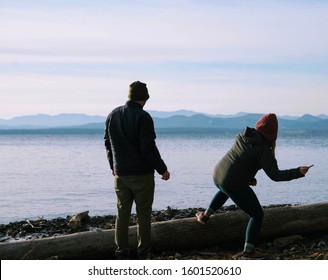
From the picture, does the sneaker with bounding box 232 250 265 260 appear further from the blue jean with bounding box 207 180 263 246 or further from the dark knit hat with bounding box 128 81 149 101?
the dark knit hat with bounding box 128 81 149 101

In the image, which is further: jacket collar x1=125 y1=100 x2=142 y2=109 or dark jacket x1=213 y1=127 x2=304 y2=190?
jacket collar x1=125 y1=100 x2=142 y2=109

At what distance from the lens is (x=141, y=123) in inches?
344

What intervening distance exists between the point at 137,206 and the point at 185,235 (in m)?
1.38

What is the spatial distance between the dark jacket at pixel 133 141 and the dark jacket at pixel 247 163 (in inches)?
36.8

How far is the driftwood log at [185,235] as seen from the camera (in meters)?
9.46

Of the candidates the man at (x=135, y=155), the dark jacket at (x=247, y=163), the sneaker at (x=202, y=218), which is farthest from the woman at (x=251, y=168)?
the man at (x=135, y=155)

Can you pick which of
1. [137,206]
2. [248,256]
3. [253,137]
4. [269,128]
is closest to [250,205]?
[248,256]

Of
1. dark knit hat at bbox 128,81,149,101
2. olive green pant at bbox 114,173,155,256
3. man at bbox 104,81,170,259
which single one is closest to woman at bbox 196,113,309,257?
man at bbox 104,81,170,259

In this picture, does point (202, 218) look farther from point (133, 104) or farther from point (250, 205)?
point (133, 104)

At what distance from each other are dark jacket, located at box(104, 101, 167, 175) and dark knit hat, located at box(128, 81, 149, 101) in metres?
0.09

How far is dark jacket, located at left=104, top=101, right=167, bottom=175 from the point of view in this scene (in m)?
8.72

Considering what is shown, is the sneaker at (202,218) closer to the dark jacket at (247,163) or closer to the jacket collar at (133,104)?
the dark jacket at (247,163)

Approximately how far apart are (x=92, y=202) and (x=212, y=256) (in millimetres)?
15043
